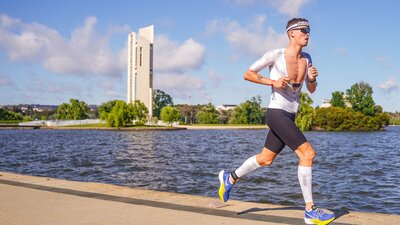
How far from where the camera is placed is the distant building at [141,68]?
12888 cm

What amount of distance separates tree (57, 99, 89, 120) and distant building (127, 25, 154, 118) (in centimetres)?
3076

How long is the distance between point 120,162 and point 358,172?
424 inches

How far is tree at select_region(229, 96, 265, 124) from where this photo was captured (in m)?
156

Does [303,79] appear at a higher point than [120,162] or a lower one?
higher

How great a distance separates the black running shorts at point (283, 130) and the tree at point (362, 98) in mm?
129745

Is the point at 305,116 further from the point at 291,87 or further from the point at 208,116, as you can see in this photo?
the point at 291,87

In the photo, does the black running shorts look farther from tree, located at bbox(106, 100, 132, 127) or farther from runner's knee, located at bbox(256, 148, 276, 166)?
tree, located at bbox(106, 100, 132, 127)

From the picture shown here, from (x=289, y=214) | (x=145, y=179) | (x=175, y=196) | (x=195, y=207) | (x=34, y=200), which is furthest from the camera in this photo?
(x=145, y=179)

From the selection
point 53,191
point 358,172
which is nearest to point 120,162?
point 358,172

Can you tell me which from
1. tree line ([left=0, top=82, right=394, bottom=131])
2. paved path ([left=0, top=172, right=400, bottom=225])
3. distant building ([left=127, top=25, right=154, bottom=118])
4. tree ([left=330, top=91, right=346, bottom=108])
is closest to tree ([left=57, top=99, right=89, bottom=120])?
tree line ([left=0, top=82, right=394, bottom=131])

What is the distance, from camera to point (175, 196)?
7.19m

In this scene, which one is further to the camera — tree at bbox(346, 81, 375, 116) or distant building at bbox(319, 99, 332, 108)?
distant building at bbox(319, 99, 332, 108)

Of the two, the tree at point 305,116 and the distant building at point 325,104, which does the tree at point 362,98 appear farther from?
the tree at point 305,116

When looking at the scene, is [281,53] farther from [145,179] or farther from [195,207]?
[145,179]
